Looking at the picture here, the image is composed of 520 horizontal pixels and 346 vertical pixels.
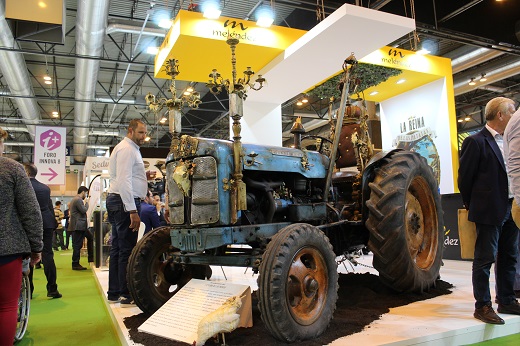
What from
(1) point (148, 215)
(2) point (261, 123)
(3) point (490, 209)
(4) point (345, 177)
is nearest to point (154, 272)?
(4) point (345, 177)

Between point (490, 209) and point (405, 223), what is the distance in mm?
686

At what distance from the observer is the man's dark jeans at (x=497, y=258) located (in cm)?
289

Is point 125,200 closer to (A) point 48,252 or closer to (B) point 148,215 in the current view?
(A) point 48,252

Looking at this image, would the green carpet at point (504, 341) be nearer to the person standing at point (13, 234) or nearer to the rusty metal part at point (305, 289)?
the rusty metal part at point (305, 289)

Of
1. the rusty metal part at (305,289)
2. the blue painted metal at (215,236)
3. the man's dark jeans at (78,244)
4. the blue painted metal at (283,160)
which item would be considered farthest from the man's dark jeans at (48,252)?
the man's dark jeans at (78,244)

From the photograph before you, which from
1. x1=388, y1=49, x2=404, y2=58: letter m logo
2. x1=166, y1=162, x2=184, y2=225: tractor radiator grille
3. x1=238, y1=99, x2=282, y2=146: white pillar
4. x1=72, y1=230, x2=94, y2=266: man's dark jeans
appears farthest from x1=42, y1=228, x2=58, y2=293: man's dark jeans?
x1=388, y1=49, x2=404, y2=58: letter m logo

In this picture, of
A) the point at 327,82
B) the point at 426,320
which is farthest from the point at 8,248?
the point at 327,82

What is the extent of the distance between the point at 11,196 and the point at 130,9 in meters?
8.16

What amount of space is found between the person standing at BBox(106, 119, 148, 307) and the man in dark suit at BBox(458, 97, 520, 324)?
2595mm

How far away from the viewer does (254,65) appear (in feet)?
24.9

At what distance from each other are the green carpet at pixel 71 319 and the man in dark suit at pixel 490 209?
8.14 ft

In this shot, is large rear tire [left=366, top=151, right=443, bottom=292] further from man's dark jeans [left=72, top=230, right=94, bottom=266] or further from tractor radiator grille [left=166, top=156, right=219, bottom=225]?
man's dark jeans [left=72, top=230, right=94, bottom=266]

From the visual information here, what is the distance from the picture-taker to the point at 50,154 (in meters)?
11.7

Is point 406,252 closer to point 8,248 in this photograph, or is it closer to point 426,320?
point 426,320
